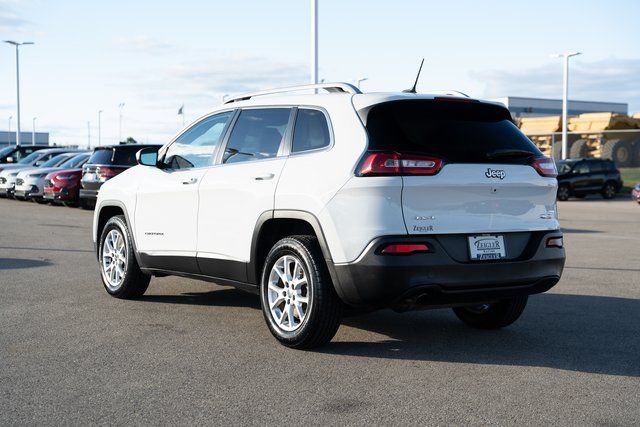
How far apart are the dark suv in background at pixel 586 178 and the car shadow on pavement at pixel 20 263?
85.2 feet

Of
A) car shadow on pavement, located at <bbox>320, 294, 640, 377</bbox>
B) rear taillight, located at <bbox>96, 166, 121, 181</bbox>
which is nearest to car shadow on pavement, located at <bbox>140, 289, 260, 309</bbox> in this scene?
car shadow on pavement, located at <bbox>320, 294, 640, 377</bbox>

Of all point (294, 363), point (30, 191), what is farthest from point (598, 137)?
point (294, 363)

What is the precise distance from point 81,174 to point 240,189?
1806cm

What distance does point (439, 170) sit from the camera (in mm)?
5758

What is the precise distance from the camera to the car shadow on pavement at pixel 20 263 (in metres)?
10.8

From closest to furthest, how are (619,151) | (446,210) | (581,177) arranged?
(446,210)
(581,177)
(619,151)

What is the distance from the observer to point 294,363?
5.81m

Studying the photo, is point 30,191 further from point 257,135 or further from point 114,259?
point 257,135

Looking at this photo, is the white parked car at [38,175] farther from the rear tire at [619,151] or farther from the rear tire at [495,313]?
the rear tire at [619,151]

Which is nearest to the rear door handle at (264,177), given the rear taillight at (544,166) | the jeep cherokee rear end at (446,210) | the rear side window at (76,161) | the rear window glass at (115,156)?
the jeep cherokee rear end at (446,210)

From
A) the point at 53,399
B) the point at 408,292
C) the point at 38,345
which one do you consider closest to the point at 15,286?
the point at 38,345

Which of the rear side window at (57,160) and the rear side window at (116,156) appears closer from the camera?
the rear side window at (116,156)

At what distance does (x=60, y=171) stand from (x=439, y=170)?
1990 centimetres

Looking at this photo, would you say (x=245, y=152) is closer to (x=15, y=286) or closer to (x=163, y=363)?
(x=163, y=363)
